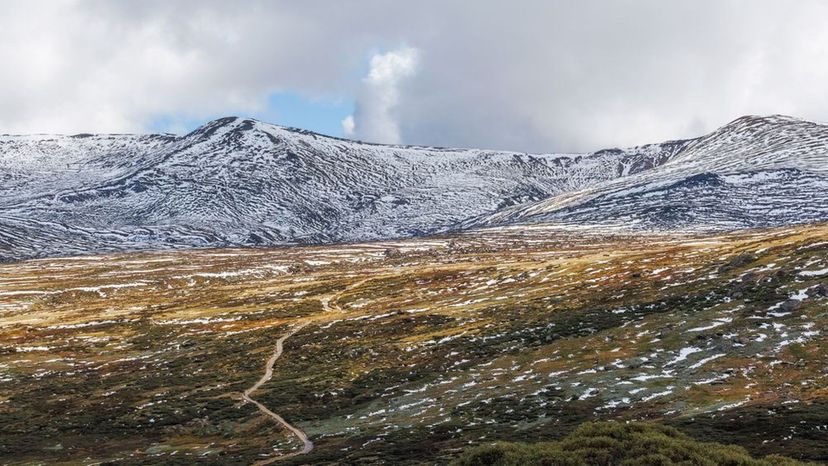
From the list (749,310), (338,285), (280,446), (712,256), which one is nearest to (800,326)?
(749,310)

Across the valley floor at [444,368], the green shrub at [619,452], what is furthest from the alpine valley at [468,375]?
the valley floor at [444,368]

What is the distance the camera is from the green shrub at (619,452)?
26.0m

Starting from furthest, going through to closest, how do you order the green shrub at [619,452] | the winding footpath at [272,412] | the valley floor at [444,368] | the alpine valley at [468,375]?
the winding footpath at [272,412] < the valley floor at [444,368] < the alpine valley at [468,375] < the green shrub at [619,452]

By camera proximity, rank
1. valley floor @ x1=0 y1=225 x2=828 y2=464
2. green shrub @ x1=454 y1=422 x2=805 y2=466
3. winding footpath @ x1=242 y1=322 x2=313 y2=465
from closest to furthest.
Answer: green shrub @ x1=454 y1=422 x2=805 y2=466, valley floor @ x1=0 y1=225 x2=828 y2=464, winding footpath @ x1=242 y1=322 x2=313 y2=465

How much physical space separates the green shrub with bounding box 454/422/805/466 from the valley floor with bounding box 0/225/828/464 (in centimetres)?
516

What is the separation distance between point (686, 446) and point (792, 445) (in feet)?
23.4

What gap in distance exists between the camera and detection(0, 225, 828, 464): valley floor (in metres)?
43.2

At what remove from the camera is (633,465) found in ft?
84.3

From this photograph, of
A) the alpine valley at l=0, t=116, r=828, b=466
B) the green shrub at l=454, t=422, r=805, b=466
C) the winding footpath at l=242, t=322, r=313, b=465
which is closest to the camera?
the green shrub at l=454, t=422, r=805, b=466

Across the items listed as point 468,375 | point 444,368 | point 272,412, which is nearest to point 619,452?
point 468,375

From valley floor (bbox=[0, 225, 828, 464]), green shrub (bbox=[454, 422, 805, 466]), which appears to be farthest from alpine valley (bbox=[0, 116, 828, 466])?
valley floor (bbox=[0, 225, 828, 464])

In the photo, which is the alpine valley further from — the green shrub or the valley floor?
the valley floor

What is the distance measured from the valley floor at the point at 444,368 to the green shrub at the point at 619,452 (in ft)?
16.9

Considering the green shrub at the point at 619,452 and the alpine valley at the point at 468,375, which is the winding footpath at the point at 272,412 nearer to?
the alpine valley at the point at 468,375
